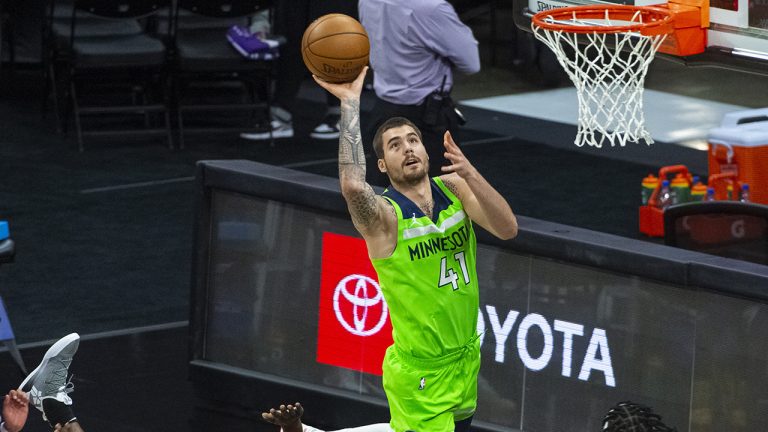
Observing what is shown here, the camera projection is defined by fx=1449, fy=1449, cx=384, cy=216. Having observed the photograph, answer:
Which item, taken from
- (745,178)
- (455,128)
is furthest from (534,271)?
(745,178)

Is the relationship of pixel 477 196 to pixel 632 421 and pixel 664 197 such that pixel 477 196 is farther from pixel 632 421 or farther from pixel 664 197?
pixel 664 197

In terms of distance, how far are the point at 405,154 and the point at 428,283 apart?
19.9 inches

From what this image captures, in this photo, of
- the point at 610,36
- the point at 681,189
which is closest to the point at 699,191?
the point at 681,189

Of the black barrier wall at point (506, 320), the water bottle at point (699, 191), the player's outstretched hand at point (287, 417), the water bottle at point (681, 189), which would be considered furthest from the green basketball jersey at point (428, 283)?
the water bottle at point (681, 189)

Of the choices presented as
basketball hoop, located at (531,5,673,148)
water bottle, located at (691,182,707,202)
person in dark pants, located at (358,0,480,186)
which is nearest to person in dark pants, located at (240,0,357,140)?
water bottle, located at (691,182,707,202)

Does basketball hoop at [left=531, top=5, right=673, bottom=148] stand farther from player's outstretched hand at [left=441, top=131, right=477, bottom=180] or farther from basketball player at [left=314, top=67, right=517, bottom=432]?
player's outstretched hand at [left=441, top=131, right=477, bottom=180]

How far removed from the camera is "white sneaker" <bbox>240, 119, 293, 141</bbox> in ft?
46.7

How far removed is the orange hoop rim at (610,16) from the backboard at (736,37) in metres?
0.20

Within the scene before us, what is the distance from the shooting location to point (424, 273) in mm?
5586

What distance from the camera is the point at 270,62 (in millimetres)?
13859

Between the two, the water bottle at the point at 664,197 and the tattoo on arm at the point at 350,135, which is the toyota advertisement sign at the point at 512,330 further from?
the water bottle at the point at 664,197

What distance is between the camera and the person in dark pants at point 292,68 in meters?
14.3

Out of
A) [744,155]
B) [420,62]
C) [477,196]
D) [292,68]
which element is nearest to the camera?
[477,196]

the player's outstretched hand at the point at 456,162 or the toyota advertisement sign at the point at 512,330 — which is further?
the toyota advertisement sign at the point at 512,330
